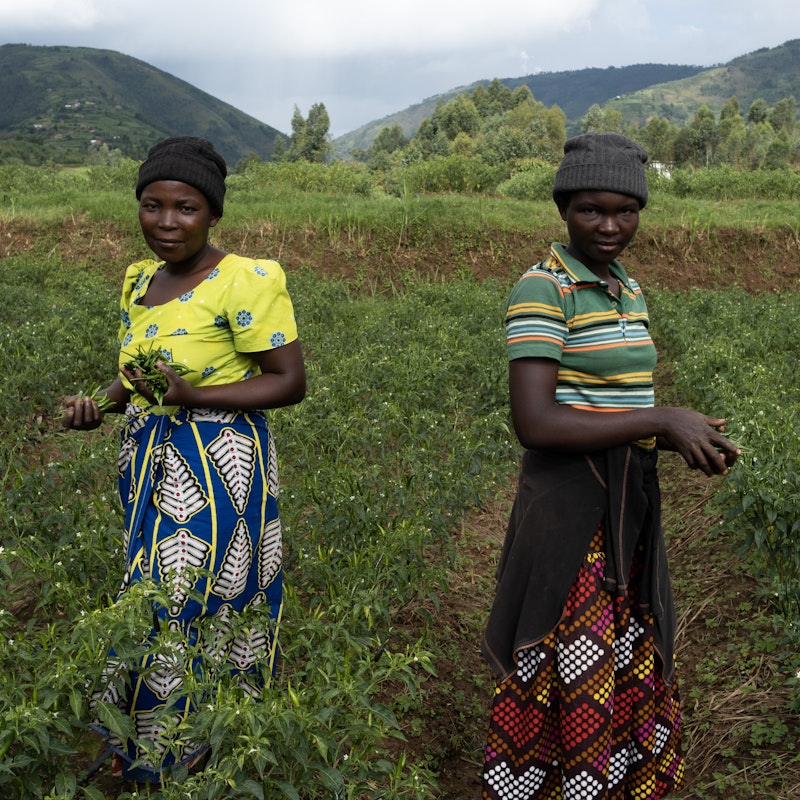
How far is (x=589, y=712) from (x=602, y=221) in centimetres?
128

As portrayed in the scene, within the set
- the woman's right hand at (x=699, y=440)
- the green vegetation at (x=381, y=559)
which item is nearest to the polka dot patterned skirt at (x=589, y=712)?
the green vegetation at (x=381, y=559)

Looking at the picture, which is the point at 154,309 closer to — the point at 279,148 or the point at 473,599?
the point at 473,599

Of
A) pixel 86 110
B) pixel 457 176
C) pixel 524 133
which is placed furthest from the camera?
pixel 86 110

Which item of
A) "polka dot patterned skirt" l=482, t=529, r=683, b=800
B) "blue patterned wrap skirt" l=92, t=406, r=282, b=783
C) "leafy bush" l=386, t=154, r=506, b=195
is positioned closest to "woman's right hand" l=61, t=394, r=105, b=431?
"blue patterned wrap skirt" l=92, t=406, r=282, b=783

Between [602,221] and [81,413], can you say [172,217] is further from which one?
[602,221]

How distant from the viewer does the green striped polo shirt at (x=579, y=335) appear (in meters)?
2.01

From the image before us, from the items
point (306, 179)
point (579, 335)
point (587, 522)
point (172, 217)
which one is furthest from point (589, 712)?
point (306, 179)

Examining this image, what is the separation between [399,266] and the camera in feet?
39.8

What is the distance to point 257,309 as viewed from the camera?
225 centimetres

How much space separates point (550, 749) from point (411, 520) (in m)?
1.24

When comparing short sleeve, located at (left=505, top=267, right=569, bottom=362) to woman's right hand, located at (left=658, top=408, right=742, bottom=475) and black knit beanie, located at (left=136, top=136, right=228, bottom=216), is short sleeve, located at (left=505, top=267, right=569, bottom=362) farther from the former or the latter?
black knit beanie, located at (left=136, top=136, right=228, bottom=216)

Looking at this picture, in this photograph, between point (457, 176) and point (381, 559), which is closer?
point (381, 559)

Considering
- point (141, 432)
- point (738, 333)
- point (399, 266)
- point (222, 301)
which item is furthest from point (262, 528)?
point (399, 266)

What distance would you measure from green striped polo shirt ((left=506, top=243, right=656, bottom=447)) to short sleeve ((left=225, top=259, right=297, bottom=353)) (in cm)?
66
